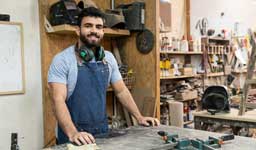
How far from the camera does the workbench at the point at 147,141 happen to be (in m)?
1.56

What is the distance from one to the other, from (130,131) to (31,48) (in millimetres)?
1498

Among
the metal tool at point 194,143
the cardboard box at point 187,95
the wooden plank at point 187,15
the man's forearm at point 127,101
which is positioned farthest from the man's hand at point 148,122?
the wooden plank at point 187,15

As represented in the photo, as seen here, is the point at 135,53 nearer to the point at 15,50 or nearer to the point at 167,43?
the point at 167,43

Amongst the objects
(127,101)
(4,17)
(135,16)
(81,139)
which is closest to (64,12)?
(4,17)

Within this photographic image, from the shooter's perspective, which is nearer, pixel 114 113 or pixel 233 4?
pixel 114 113

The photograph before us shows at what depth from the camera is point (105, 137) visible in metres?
1.80

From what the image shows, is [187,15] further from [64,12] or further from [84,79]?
[84,79]

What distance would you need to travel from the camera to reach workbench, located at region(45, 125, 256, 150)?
156cm

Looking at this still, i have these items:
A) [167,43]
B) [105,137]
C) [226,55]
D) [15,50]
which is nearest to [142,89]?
[167,43]

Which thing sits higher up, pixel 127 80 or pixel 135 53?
pixel 135 53

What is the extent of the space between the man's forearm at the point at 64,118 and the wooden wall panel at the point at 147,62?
4.97 feet

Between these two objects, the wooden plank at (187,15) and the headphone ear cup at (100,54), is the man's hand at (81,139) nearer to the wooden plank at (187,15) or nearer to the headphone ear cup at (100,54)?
the headphone ear cup at (100,54)

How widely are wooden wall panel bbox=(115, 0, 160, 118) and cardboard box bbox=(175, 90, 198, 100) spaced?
0.95m

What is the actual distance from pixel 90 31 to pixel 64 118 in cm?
61
